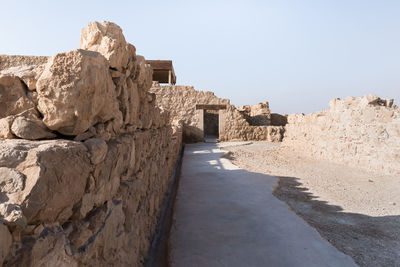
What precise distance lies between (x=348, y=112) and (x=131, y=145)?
7952 millimetres

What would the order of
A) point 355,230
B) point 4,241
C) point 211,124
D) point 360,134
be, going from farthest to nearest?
point 211,124
point 360,134
point 355,230
point 4,241

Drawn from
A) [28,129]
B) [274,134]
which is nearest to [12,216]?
[28,129]

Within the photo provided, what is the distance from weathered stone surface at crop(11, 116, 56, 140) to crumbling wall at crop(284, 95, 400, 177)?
761 cm

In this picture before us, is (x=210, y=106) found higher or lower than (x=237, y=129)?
higher

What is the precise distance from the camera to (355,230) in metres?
3.22

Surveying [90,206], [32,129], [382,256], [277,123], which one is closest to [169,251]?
[90,206]

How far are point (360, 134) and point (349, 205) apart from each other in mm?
3882

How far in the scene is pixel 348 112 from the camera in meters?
7.82

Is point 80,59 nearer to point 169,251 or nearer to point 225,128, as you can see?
point 169,251

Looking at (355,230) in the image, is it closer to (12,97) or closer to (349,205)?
(349,205)

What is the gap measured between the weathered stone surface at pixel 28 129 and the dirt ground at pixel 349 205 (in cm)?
292

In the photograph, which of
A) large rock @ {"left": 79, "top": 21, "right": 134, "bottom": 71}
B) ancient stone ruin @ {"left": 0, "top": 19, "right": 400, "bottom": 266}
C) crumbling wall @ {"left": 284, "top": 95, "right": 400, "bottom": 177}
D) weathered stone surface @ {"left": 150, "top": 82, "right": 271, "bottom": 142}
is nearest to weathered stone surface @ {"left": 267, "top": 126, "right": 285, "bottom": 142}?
weathered stone surface @ {"left": 150, "top": 82, "right": 271, "bottom": 142}

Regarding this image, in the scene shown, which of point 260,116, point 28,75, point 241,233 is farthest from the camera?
point 260,116

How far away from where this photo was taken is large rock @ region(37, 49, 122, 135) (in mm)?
1156
